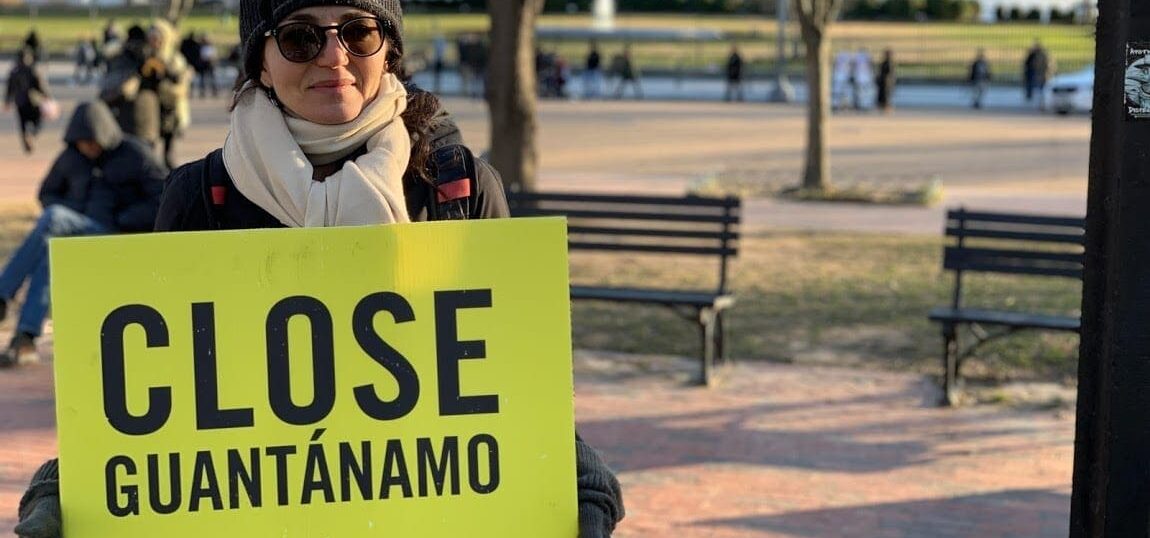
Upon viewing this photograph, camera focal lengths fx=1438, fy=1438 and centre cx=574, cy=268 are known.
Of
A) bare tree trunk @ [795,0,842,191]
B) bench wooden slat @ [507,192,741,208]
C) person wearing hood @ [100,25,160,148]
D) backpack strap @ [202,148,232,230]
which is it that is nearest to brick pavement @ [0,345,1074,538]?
bench wooden slat @ [507,192,741,208]

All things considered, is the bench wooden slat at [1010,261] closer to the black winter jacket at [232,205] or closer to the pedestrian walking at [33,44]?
the black winter jacket at [232,205]

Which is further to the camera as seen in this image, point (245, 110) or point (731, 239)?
point (731, 239)

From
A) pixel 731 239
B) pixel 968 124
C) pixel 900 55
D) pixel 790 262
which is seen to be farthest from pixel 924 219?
pixel 900 55

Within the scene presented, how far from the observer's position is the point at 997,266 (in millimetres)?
7234

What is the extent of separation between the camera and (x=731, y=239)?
7.97 meters

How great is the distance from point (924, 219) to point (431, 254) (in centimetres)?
1225

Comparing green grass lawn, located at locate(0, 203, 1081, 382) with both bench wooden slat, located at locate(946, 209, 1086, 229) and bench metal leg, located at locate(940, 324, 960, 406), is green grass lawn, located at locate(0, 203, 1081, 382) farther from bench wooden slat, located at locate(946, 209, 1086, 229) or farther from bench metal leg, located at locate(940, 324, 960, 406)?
bench wooden slat, located at locate(946, 209, 1086, 229)

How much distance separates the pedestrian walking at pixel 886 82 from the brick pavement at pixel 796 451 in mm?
24700

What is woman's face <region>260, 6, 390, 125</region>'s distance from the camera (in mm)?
2432

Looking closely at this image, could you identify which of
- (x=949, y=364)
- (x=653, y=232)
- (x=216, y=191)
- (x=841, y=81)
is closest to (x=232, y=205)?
(x=216, y=191)

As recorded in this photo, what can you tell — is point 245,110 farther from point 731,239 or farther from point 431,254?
point 731,239

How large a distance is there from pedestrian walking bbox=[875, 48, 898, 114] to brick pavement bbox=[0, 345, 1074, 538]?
2470cm

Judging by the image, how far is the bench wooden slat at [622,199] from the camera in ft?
26.2

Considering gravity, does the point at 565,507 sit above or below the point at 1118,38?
below
